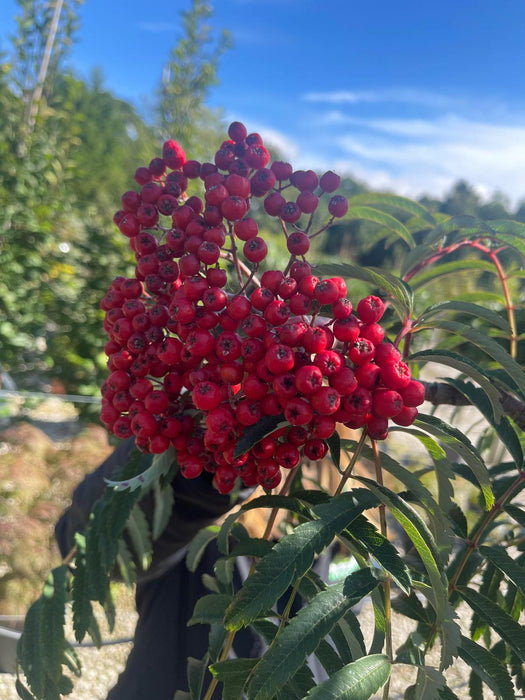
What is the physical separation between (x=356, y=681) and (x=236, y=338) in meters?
0.34

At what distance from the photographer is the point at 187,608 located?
1050 millimetres

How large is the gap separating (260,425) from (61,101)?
551 centimetres

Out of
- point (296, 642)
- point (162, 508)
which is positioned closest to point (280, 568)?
point (296, 642)

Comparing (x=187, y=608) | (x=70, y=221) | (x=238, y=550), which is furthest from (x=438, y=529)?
(x=70, y=221)

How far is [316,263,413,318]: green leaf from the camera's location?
1.89 feet

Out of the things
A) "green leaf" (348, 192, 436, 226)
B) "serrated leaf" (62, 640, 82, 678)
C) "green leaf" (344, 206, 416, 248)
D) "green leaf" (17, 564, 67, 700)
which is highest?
"green leaf" (348, 192, 436, 226)

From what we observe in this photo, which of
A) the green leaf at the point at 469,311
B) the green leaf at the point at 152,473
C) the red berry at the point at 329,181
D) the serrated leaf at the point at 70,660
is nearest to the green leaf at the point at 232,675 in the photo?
the green leaf at the point at 152,473

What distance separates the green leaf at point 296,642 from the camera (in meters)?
0.40

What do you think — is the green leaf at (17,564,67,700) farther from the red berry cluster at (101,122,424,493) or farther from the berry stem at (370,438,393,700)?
the berry stem at (370,438,393,700)

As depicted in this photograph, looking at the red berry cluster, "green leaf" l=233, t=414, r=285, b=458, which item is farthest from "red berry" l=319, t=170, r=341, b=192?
"green leaf" l=233, t=414, r=285, b=458

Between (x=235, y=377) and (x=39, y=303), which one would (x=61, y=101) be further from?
(x=235, y=377)

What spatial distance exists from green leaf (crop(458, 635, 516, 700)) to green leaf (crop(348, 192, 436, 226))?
23.6 inches

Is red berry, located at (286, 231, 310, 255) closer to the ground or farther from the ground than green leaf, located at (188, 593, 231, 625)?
farther from the ground

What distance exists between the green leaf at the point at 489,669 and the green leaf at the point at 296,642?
189 mm
